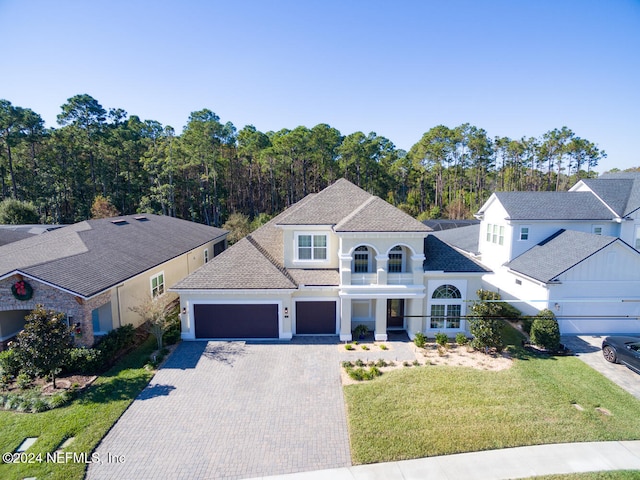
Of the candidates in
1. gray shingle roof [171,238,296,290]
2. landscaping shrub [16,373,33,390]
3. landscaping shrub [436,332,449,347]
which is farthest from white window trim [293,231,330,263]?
landscaping shrub [16,373,33,390]

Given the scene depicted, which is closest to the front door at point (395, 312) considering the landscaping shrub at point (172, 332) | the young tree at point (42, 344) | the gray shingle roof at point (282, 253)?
the gray shingle roof at point (282, 253)

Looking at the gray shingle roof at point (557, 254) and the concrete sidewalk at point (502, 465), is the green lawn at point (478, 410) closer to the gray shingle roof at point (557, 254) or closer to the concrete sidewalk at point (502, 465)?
the concrete sidewalk at point (502, 465)

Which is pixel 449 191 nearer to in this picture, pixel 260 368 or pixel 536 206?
pixel 536 206

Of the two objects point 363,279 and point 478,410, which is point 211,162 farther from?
point 478,410

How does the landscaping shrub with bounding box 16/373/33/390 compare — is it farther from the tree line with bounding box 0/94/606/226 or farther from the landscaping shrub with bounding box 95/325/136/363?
the tree line with bounding box 0/94/606/226

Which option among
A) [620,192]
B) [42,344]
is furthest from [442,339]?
[620,192]

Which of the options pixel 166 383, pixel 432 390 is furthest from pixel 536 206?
pixel 166 383
